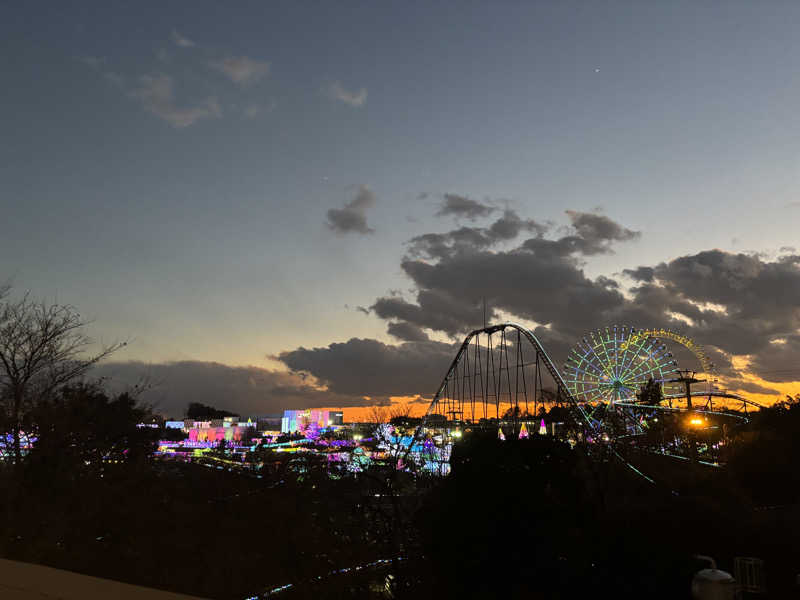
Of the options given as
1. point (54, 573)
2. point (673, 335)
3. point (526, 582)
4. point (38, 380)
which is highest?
point (673, 335)

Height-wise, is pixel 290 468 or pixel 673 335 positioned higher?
pixel 673 335

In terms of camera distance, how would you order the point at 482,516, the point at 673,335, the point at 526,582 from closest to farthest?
the point at 526,582 → the point at 482,516 → the point at 673,335

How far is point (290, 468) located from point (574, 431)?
17.5 metres

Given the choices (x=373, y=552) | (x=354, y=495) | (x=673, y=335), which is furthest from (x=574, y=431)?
(x=673, y=335)

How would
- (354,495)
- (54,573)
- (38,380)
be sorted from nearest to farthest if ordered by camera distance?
(54,573) → (38,380) → (354,495)

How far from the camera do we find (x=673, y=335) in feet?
169

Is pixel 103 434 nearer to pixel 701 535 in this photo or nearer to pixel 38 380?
pixel 38 380

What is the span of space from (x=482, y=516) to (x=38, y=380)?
44.2 ft

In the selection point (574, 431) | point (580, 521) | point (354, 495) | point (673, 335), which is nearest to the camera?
point (580, 521)

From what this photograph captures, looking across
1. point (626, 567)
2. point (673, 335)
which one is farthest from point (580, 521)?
point (673, 335)

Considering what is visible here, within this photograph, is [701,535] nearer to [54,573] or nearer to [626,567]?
[626,567]

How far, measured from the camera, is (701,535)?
1858 cm

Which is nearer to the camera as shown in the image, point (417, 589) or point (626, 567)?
point (626, 567)

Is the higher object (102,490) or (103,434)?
(103,434)
